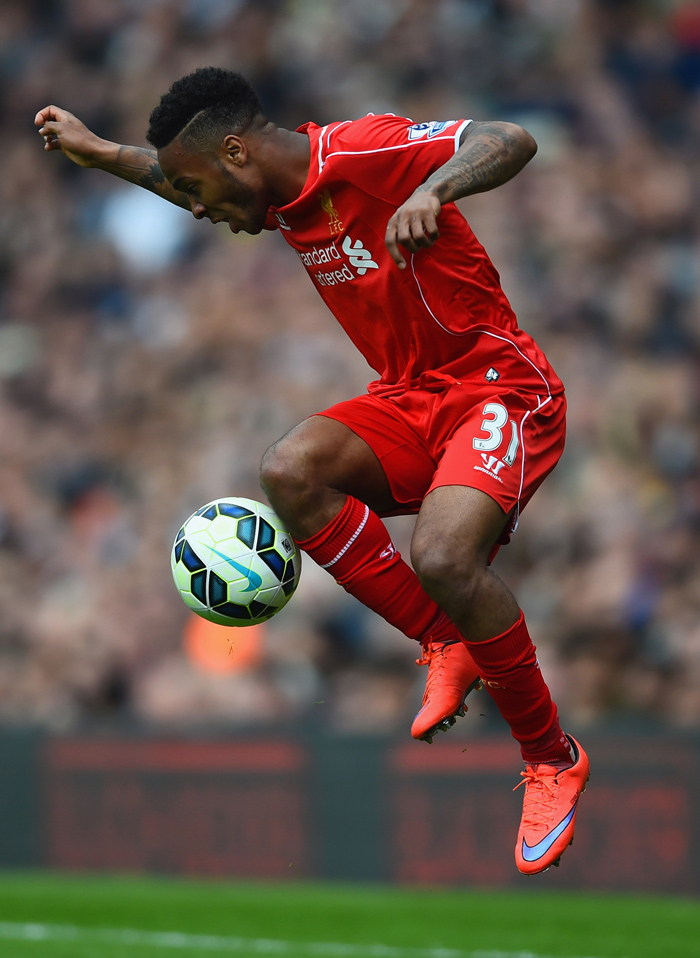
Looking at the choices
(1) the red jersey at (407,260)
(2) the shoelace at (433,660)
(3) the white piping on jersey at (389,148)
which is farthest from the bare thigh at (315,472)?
(3) the white piping on jersey at (389,148)

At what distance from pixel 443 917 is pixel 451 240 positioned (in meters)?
4.71

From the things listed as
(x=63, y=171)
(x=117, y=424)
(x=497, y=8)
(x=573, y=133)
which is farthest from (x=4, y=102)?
(x=573, y=133)

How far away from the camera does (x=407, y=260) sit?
392 cm

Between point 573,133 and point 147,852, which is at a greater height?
point 573,133

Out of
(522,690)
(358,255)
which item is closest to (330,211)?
(358,255)

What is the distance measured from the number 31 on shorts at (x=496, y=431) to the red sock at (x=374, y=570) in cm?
44

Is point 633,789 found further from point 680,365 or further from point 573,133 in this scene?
point 573,133

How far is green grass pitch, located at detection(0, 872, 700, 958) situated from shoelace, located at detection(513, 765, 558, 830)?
7.11 feet

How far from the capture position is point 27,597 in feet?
35.6

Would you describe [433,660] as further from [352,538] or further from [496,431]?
[496,431]

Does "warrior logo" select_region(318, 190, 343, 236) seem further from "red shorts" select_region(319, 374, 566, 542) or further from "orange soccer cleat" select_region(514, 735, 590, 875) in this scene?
"orange soccer cleat" select_region(514, 735, 590, 875)

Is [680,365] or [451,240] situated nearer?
[451,240]

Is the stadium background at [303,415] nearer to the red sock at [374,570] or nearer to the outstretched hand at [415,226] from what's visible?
the red sock at [374,570]

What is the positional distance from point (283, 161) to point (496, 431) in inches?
39.7
